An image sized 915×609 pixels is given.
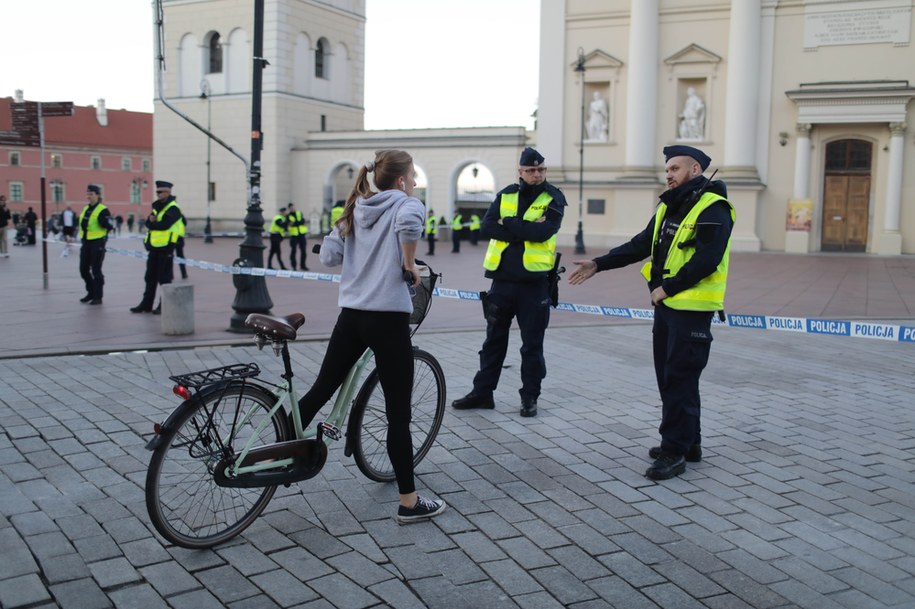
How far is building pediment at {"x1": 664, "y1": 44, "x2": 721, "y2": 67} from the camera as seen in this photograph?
34.2 meters

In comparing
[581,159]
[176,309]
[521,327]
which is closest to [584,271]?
[521,327]

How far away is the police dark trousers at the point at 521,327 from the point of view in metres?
6.56

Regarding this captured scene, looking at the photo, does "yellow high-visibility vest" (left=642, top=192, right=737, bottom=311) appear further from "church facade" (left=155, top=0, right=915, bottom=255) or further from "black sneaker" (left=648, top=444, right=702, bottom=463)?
"church facade" (left=155, top=0, right=915, bottom=255)

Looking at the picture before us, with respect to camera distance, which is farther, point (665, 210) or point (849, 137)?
point (849, 137)

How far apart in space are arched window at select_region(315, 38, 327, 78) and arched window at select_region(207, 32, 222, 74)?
528 cm

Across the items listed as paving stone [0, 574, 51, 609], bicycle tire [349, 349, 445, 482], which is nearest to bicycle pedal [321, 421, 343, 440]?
bicycle tire [349, 349, 445, 482]

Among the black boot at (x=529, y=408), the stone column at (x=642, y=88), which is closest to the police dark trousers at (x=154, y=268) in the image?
the black boot at (x=529, y=408)

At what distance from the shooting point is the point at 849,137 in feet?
108

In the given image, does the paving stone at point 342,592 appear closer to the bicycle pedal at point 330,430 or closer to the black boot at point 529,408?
the bicycle pedal at point 330,430

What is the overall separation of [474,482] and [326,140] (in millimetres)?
43912

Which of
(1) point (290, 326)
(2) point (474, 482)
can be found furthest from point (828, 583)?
(1) point (290, 326)

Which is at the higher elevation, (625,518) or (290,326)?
(290,326)

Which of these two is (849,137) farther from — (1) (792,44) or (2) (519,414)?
(2) (519,414)

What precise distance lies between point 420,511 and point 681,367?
1.81m
